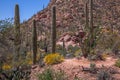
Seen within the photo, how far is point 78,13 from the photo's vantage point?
5369 cm

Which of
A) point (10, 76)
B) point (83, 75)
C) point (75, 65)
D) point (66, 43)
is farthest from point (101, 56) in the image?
point (66, 43)

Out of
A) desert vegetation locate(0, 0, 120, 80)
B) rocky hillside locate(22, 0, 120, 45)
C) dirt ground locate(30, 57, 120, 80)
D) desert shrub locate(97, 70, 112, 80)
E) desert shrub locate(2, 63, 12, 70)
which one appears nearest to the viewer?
desert vegetation locate(0, 0, 120, 80)

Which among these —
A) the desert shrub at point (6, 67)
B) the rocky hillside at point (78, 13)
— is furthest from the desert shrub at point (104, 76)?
the rocky hillside at point (78, 13)

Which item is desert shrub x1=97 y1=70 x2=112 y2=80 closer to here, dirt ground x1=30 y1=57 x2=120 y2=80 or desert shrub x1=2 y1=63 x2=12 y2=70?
dirt ground x1=30 y1=57 x2=120 y2=80

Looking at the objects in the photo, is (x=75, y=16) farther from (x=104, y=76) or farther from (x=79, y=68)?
(x=104, y=76)

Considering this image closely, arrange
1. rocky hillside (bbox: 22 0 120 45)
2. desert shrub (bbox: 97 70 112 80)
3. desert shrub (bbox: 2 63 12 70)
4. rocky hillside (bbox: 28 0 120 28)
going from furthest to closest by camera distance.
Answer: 1. rocky hillside (bbox: 28 0 120 28)
2. rocky hillside (bbox: 22 0 120 45)
3. desert shrub (bbox: 2 63 12 70)
4. desert shrub (bbox: 97 70 112 80)

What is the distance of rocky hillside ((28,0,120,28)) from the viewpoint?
164 feet

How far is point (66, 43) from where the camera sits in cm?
4128

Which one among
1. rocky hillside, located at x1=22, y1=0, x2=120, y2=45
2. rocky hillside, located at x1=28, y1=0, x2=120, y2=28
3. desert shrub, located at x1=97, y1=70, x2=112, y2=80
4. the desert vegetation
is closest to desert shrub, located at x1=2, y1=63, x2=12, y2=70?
the desert vegetation

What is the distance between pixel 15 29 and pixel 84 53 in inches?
164

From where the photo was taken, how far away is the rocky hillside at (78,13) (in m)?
49.9

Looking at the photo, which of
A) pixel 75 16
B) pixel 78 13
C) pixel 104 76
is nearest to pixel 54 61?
pixel 104 76

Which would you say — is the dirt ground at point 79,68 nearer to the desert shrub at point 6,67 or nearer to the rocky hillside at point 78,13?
the desert shrub at point 6,67

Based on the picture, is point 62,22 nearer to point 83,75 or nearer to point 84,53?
point 84,53
